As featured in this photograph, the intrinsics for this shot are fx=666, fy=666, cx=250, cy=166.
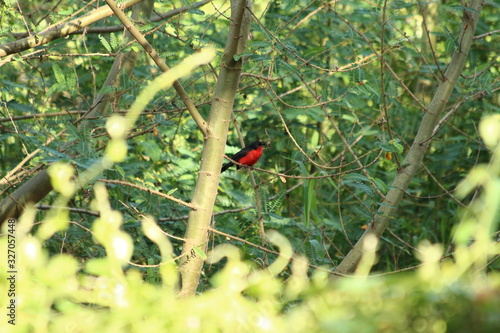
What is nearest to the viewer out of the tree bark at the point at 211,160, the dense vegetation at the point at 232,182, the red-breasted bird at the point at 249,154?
the dense vegetation at the point at 232,182

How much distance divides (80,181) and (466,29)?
2543 mm

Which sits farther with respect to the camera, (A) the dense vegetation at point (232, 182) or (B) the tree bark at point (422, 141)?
(B) the tree bark at point (422, 141)

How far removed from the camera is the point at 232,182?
6062mm

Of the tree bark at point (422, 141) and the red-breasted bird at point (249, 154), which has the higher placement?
the red-breasted bird at point (249, 154)

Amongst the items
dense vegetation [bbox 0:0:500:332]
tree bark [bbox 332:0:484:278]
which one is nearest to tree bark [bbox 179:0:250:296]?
dense vegetation [bbox 0:0:500:332]

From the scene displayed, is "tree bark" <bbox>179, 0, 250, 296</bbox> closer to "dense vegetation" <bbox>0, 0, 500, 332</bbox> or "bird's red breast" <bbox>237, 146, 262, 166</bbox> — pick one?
"dense vegetation" <bbox>0, 0, 500, 332</bbox>

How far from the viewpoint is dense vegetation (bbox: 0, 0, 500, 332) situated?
3.41 ft

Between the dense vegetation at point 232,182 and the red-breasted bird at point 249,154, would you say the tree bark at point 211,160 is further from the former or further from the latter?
the red-breasted bird at point 249,154

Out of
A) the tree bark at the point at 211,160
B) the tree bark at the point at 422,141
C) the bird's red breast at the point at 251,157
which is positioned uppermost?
the bird's red breast at the point at 251,157

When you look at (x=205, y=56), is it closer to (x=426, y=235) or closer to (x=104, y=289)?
(x=104, y=289)

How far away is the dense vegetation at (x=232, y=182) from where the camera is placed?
3.41ft

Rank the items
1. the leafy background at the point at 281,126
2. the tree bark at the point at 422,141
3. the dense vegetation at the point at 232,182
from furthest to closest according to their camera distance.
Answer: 1. the leafy background at the point at 281,126
2. the tree bark at the point at 422,141
3. the dense vegetation at the point at 232,182

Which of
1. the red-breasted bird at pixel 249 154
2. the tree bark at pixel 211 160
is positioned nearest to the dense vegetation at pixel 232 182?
the tree bark at pixel 211 160

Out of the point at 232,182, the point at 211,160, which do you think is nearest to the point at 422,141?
the point at 211,160
